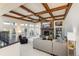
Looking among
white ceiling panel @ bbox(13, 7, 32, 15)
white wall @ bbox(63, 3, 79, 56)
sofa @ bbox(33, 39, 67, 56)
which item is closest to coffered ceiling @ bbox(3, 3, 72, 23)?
white ceiling panel @ bbox(13, 7, 32, 15)

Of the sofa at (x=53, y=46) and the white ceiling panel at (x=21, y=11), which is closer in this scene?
the white ceiling panel at (x=21, y=11)

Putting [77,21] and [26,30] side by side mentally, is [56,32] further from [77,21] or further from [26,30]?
[26,30]

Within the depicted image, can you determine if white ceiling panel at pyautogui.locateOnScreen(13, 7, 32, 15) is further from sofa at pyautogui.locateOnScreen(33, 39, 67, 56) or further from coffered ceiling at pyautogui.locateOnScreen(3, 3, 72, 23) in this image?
sofa at pyautogui.locateOnScreen(33, 39, 67, 56)

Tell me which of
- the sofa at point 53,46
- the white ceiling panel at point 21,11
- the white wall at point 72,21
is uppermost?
the white ceiling panel at point 21,11

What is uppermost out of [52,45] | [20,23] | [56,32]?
[20,23]

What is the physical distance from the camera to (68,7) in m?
1.76

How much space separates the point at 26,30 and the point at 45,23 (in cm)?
48

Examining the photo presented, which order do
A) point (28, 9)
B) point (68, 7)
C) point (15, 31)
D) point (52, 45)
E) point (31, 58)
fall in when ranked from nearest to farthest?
point (31, 58), point (68, 7), point (28, 9), point (15, 31), point (52, 45)

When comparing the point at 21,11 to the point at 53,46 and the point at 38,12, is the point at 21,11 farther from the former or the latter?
the point at 53,46

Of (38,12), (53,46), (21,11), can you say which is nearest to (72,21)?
(38,12)

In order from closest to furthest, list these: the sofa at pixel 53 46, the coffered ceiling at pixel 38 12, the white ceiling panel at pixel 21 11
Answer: the coffered ceiling at pixel 38 12 < the white ceiling panel at pixel 21 11 < the sofa at pixel 53 46

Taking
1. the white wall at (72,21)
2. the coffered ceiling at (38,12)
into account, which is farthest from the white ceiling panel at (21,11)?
the white wall at (72,21)

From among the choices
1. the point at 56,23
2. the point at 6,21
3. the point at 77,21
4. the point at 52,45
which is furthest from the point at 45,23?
the point at 52,45

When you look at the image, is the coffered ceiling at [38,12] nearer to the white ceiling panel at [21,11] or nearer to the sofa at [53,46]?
the white ceiling panel at [21,11]
